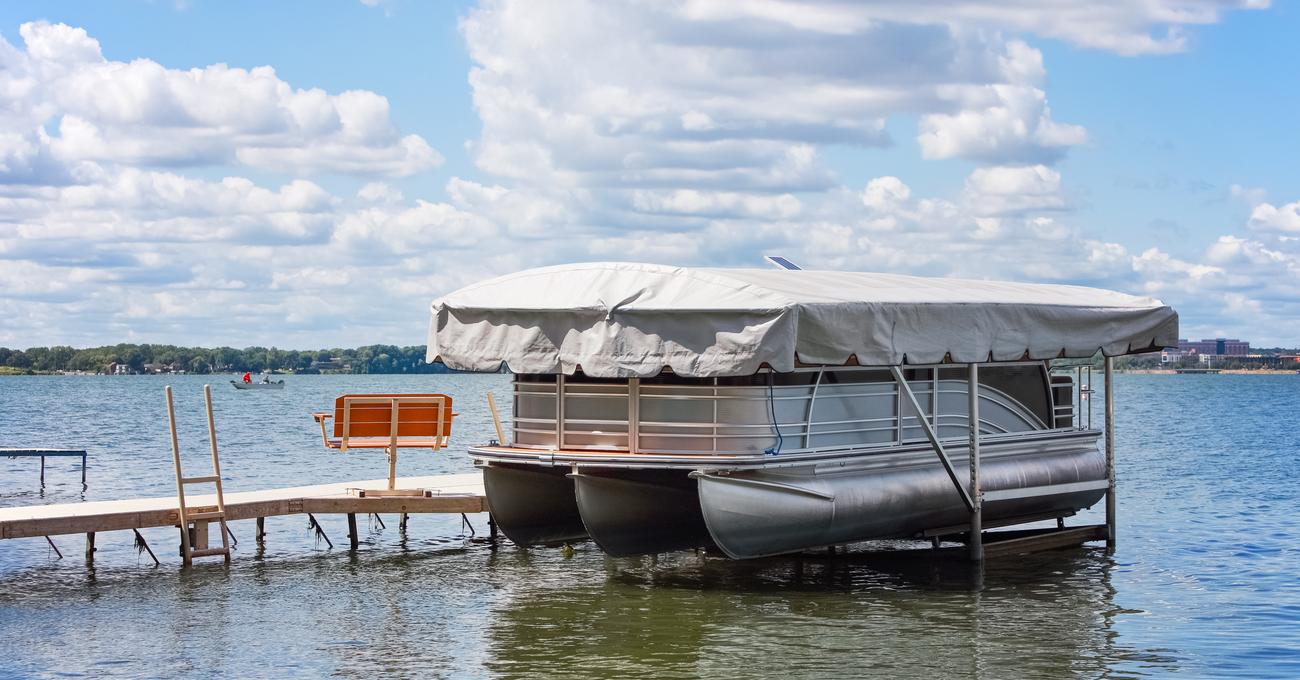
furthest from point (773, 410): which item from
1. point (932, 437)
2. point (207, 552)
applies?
point (207, 552)

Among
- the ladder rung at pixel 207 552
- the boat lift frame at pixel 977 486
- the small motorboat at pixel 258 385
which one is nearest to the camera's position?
the boat lift frame at pixel 977 486

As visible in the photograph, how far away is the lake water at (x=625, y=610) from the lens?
1387 cm

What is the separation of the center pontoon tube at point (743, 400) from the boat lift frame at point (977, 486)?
0.05 m

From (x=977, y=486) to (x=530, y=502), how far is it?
5.63 metres

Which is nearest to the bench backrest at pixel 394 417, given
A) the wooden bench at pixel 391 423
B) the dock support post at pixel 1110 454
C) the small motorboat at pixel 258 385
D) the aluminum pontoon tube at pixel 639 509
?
the wooden bench at pixel 391 423

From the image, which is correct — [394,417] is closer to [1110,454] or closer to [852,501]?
[852,501]

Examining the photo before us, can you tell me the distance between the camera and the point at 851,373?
58.9ft

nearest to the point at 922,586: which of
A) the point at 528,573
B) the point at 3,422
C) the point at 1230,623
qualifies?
the point at 1230,623

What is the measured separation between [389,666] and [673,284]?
5.13 metres

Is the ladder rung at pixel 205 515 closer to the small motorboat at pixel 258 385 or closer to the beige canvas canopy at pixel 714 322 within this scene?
the beige canvas canopy at pixel 714 322

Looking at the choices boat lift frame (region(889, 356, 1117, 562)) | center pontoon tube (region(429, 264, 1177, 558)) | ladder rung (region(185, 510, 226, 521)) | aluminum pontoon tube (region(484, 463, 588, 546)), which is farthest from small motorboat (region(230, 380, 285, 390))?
center pontoon tube (region(429, 264, 1177, 558))

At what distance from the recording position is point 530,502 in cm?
1828

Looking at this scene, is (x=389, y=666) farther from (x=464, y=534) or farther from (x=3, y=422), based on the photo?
(x=3, y=422)

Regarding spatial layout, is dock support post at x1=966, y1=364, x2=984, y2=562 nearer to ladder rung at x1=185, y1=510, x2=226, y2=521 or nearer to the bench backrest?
the bench backrest
